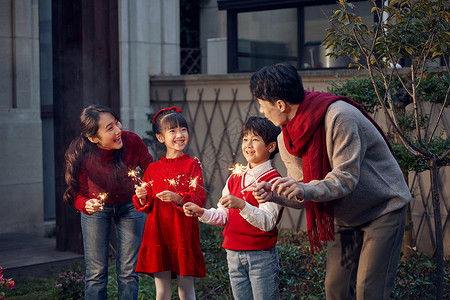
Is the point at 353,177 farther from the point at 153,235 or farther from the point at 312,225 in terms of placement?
the point at 153,235

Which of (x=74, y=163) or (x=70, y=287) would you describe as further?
(x=70, y=287)

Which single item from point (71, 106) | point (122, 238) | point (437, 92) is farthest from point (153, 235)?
point (71, 106)

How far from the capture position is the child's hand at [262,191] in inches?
127

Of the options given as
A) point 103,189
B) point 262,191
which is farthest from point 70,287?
point 262,191

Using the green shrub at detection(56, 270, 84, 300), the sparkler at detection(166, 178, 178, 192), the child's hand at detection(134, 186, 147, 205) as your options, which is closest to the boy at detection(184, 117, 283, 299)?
the sparkler at detection(166, 178, 178, 192)

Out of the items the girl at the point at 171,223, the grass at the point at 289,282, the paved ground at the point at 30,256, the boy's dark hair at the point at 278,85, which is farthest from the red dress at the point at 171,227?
the paved ground at the point at 30,256

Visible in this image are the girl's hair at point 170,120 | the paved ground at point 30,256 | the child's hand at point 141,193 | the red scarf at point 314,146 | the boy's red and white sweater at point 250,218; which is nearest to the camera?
the red scarf at point 314,146

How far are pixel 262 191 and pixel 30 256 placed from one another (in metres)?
4.88

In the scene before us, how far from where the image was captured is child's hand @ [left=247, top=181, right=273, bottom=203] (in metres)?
3.23

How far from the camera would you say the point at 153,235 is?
177 inches

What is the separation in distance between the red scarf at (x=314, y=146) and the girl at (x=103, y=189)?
1.69 m

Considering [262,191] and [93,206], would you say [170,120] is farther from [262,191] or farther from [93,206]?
[262,191]

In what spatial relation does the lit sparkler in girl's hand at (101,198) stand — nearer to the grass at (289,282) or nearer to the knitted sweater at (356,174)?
the grass at (289,282)

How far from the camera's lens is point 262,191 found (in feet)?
10.6
